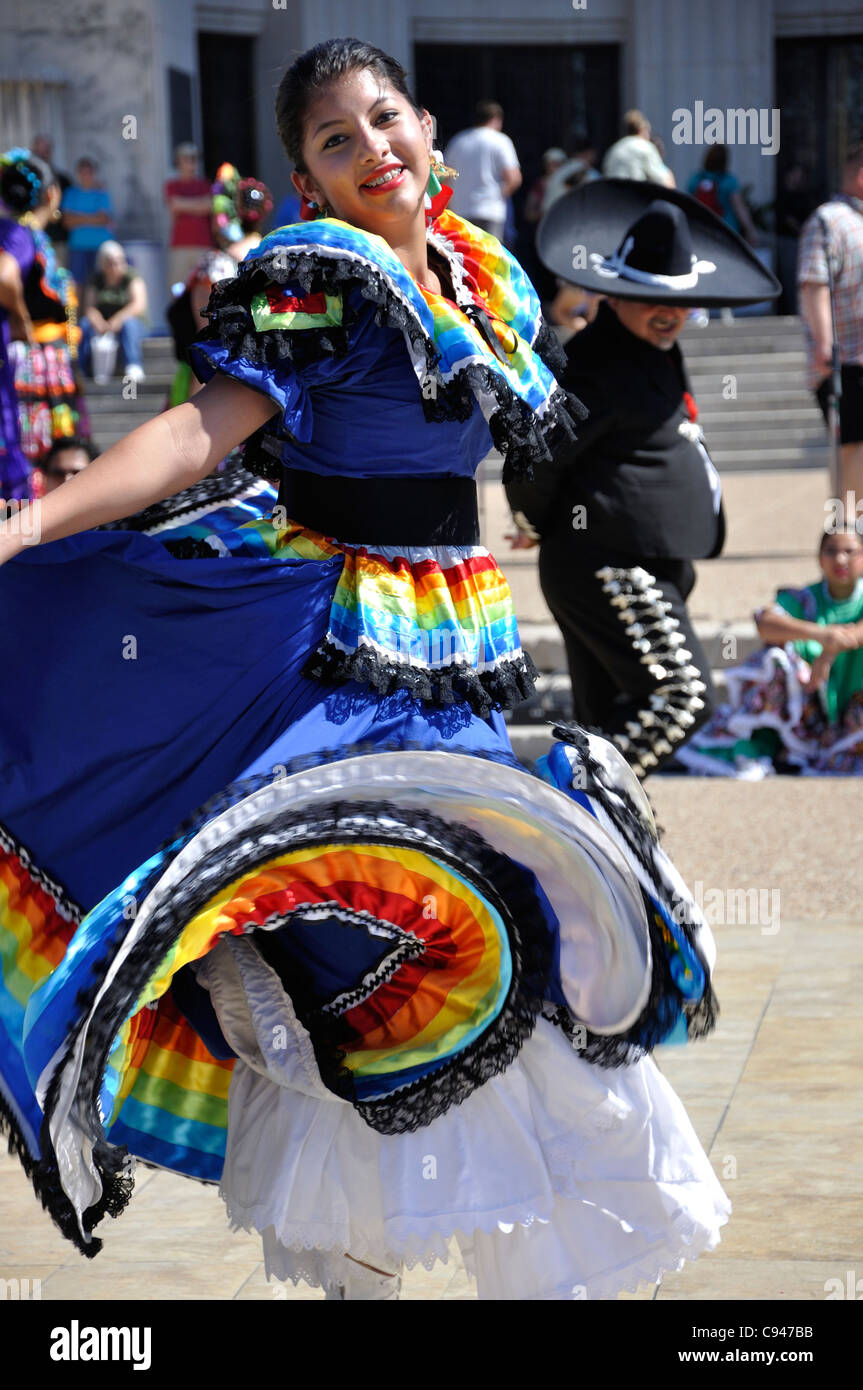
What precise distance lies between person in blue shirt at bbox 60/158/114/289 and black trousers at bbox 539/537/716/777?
12920 mm

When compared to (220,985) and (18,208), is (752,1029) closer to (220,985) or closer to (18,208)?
(220,985)

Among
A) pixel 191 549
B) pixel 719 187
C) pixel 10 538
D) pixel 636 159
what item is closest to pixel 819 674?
pixel 191 549

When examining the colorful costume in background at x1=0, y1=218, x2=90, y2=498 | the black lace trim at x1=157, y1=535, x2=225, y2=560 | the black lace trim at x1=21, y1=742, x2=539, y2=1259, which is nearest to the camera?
the black lace trim at x1=21, y1=742, x2=539, y2=1259

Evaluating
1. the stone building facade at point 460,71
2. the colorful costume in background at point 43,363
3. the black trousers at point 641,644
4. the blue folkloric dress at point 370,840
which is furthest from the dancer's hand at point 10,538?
the stone building facade at point 460,71

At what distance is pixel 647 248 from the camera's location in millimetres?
5125

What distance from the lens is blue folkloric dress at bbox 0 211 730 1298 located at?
2596 mm

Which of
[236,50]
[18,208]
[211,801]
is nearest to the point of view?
[211,801]

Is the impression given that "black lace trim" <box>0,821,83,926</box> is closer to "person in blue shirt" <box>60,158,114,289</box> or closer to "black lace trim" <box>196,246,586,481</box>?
"black lace trim" <box>196,246,586,481</box>

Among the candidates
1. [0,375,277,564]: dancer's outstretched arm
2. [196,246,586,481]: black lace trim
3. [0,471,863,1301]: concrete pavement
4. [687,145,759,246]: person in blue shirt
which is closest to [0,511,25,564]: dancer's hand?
[0,375,277,564]: dancer's outstretched arm

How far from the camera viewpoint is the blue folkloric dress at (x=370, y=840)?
2596mm

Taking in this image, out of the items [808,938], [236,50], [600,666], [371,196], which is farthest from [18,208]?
[236,50]

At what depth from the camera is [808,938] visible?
5094mm

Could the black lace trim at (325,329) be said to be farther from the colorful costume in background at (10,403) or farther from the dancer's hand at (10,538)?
the colorful costume in background at (10,403)

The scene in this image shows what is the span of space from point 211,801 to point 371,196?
2.94 feet
